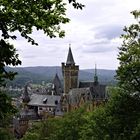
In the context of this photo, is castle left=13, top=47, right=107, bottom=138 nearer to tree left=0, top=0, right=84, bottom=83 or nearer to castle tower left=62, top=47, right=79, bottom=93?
castle tower left=62, top=47, right=79, bottom=93

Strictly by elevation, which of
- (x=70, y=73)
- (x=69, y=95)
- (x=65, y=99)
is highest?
(x=70, y=73)

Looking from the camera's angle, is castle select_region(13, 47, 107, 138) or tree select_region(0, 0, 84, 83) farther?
castle select_region(13, 47, 107, 138)

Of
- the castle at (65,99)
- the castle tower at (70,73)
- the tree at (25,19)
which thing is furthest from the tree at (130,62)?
the castle tower at (70,73)

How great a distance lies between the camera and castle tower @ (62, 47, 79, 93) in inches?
6083

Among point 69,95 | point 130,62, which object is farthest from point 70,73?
point 130,62

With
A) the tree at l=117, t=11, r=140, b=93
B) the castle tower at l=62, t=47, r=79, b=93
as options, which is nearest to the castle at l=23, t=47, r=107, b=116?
the castle tower at l=62, t=47, r=79, b=93

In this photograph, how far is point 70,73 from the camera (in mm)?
155250

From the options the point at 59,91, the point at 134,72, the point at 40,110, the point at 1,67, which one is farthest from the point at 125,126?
the point at 59,91

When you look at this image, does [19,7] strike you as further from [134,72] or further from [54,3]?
[134,72]

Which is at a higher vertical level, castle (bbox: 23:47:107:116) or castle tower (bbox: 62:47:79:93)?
castle tower (bbox: 62:47:79:93)

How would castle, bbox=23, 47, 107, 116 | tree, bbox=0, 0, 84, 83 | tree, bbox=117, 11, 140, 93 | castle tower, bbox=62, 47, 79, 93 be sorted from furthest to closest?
castle tower, bbox=62, 47, 79, 93 < castle, bbox=23, 47, 107, 116 < tree, bbox=117, 11, 140, 93 < tree, bbox=0, 0, 84, 83

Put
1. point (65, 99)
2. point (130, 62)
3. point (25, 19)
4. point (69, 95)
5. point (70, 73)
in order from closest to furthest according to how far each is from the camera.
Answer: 1. point (25, 19)
2. point (130, 62)
3. point (69, 95)
4. point (65, 99)
5. point (70, 73)

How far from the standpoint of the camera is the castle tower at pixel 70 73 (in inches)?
6083

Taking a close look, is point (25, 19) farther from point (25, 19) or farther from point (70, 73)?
point (70, 73)
